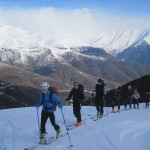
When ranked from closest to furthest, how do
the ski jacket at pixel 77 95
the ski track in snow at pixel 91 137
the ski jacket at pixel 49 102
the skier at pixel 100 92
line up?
the ski track in snow at pixel 91 137 < the ski jacket at pixel 49 102 < the ski jacket at pixel 77 95 < the skier at pixel 100 92

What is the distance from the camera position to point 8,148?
1509 centimetres

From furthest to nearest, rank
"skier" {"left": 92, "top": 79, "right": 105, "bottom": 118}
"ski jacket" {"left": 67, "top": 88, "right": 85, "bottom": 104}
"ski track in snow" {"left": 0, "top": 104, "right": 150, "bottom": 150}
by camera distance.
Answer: "skier" {"left": 92, "top": 79, "right": 105, "bottom": 118} → "ski jacket" {"left": 67, "top": 88, "right": 85, "bottom": 104} → "ski track in snow" {"left": 0, "top": 104, "right": 150, "bottom": 150}

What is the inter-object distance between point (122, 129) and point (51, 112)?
13.8 ft

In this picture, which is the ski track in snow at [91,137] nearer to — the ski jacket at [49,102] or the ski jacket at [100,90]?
the ski jacket at [49,102]

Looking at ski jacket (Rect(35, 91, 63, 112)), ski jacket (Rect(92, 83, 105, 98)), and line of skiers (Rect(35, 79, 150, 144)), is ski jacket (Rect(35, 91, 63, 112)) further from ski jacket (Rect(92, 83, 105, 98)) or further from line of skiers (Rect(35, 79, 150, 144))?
ski jacket (Rect(92, 83, 105, 98))

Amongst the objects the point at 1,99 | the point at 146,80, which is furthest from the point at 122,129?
the point at 1,99

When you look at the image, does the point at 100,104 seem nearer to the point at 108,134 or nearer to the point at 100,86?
the point at 100,86

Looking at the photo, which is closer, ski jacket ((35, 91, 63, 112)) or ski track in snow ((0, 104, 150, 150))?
ski track in snow ((0, 104, 150, 150))

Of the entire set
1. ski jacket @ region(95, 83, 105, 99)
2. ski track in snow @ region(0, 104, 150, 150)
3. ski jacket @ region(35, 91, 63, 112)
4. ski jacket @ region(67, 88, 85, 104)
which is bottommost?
ski track in snow @ region(0, 104, 150, 150)

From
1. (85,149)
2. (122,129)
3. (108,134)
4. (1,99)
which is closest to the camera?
(85,149)

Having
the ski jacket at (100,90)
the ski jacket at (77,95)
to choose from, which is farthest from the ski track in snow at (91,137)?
the ski jacket at (100,90)

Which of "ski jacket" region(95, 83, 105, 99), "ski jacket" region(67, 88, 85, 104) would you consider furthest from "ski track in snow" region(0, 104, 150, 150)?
"ski jacket" region(95, 83, 105, 99)

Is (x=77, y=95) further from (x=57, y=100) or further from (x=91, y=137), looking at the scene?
(x=57, y=100)

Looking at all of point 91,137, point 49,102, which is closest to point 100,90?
point 91,137
